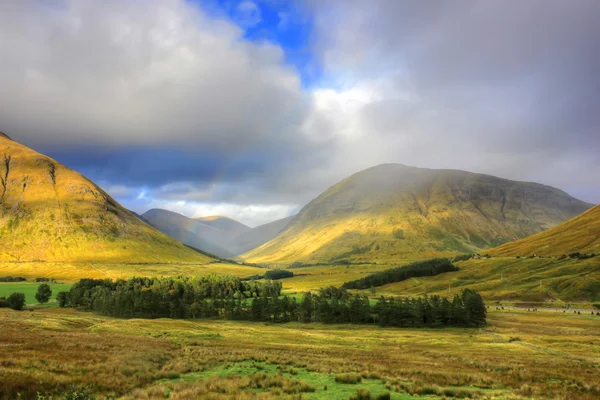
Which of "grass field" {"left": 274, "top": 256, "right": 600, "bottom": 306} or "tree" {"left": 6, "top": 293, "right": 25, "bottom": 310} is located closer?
"tree" {"left": 6, "top": 293, "right": 25, "bottom": 310}

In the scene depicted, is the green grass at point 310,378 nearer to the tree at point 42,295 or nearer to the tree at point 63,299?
the tree at point 63,299

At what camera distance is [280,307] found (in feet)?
405

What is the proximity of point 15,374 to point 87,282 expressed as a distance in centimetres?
15934

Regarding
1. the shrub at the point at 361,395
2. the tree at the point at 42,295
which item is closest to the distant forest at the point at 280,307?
the tree at the point at 42,295

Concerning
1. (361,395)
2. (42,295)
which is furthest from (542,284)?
(42,295)

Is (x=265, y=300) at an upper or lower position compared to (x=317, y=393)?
lower

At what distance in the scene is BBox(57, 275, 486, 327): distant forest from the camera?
350 feet

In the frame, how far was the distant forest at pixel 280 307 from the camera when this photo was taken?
350ft

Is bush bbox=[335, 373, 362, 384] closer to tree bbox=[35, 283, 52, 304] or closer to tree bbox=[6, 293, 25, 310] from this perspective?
tree bbox=[6, 293, 25, 310]

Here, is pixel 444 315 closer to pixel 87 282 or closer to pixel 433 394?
pixel 433 394

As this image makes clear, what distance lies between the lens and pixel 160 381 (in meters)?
21.8

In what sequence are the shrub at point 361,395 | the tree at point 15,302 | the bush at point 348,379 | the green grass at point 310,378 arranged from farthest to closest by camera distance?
the tree at point 15,302 < the bush at point 348,379 < the green grass at point 310,378 < the shrub at point 361,395

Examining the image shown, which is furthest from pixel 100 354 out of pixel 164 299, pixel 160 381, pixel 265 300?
pixel 164 299

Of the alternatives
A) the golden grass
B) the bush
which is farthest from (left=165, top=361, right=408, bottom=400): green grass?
the golden grass
